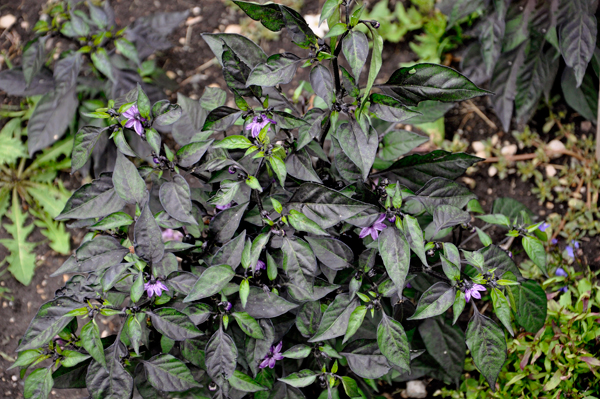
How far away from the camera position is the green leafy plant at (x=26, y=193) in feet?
8.91

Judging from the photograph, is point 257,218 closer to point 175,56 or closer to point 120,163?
point 120,163

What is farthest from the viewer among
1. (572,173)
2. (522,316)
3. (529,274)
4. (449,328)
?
(572,173)

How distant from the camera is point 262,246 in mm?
1292

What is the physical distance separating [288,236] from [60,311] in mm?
712

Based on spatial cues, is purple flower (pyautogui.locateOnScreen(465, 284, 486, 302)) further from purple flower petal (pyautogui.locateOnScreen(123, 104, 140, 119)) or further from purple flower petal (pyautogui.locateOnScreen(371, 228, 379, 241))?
purple flower petal (pyautogui.locateOnScreen(123, 104, 140, 119))

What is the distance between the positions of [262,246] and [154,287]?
363mm

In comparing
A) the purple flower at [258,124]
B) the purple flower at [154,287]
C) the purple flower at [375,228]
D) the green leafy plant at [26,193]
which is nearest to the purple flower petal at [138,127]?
the purple flower at [258,124]

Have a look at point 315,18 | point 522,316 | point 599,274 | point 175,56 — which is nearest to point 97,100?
point 175,56

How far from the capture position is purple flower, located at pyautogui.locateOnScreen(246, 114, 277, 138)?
1369 millimetres

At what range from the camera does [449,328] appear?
1.86 metres

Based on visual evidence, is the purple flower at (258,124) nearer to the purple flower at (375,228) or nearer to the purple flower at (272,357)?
the purple flower at (375,228)

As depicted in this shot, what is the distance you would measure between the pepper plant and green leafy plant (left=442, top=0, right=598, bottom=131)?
42.8 inches

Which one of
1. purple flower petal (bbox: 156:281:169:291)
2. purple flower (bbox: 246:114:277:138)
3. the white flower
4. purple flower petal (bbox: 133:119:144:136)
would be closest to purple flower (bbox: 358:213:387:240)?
purple flower (bbox: 246:114:277:138)

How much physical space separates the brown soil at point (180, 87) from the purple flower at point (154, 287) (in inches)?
54.8
